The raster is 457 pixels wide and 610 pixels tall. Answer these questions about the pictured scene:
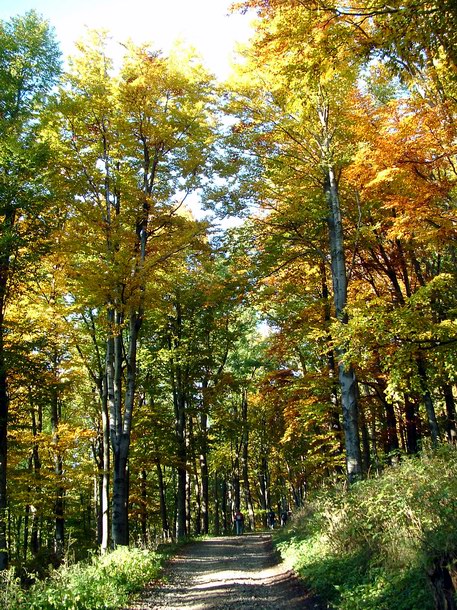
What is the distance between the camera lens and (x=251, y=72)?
1180cm

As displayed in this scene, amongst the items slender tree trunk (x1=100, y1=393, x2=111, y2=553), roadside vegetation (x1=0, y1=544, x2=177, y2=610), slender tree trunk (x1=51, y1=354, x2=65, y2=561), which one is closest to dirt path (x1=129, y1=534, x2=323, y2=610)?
roadside vegetation (x1=0, y1=544, x2=177, y2=610)

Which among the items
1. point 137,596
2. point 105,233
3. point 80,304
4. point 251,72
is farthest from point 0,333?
point 251,72

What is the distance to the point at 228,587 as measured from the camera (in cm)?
859

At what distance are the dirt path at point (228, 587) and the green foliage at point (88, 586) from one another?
39 centimetres

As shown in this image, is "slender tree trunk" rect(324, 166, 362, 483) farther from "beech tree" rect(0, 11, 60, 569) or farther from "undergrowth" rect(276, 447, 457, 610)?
"beech tree" rect(0, 11, 60, 569)

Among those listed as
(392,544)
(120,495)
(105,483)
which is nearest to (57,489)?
(105,483)

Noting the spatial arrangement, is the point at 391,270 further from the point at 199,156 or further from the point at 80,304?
the point at 80,304

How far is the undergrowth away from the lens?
177 inches

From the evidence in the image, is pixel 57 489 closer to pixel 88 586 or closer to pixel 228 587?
pixel 228 587

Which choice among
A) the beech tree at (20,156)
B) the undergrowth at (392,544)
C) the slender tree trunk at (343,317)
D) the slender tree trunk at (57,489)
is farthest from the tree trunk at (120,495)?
the slender tree trunk at (57,489)

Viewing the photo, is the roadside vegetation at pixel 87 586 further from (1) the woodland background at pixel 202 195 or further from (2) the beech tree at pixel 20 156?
(2) the beech tree at pixel 20 156

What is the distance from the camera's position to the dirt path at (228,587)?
23.2 ft

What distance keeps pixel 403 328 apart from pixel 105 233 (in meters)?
8.76

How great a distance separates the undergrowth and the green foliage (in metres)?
3.14
